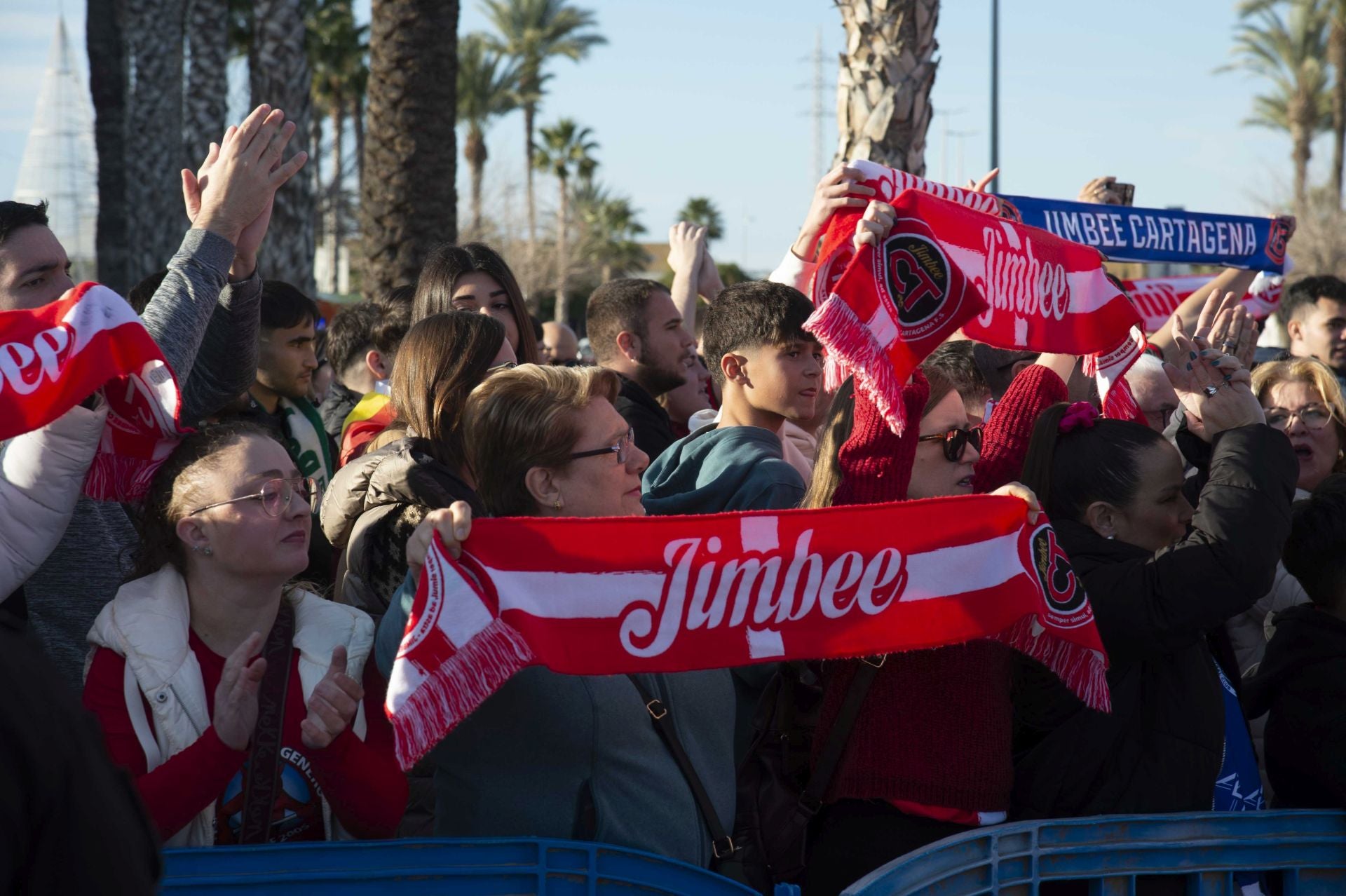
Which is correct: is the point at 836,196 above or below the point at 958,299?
above

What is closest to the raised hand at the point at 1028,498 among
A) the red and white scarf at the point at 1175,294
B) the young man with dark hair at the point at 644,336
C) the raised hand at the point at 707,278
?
the young man with dark hair at the point at 644,336

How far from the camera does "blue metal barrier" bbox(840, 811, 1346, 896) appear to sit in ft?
7.87

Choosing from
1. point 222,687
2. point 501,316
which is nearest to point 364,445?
point 501,316

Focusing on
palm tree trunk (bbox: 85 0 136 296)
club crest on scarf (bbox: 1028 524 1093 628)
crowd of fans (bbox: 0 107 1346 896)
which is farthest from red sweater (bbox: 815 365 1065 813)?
palm tree trunk (bbox: 85 0 136 296)

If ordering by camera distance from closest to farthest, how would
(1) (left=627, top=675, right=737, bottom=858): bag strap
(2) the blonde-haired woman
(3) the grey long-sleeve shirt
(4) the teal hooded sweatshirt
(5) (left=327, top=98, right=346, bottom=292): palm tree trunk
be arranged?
(1) (left=627, top=675, right=737, bottom=858): bag strap → (3) the grey long-sleeve shirt → (4) the teal hooded sweatshirt → (2) the blonde-haired woman → (5) (left=327, top=98, right=346, bottom=292): palm tree trunk

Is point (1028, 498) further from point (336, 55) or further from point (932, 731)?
point (336, 55)

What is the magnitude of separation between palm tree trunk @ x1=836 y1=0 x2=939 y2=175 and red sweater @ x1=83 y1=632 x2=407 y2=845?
4.84 m

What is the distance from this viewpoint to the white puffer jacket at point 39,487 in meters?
2.59

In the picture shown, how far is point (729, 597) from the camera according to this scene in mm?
2799

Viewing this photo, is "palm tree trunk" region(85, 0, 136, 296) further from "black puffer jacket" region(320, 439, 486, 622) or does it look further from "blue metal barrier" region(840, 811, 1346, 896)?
"blue metal barrier" region(840, 811, 1346, 896)

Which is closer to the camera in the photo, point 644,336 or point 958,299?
point 958,299

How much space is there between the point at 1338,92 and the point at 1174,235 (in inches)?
1354

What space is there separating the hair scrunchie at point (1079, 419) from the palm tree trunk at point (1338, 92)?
36850mm

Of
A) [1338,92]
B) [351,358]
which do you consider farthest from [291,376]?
[1338,92]
